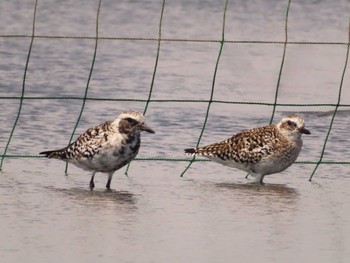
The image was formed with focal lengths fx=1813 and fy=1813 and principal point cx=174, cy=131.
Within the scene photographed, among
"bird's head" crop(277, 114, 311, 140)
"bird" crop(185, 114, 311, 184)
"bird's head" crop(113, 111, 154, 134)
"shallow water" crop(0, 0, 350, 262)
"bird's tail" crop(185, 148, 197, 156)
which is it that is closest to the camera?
"shallow water" crop(0, 0, 350, 262)

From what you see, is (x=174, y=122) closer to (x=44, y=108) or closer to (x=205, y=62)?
(x=44, y=108)

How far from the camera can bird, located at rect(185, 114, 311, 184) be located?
13.8 metres

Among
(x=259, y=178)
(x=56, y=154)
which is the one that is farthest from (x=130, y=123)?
(x=259, y=178)

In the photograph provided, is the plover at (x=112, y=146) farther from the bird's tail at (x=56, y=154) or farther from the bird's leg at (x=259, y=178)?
the bird's leg at (x=259, y=178)

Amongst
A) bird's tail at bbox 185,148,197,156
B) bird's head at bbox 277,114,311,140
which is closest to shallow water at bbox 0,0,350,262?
bird's tail at bbox 185,148,197,156

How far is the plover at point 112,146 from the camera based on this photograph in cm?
1323

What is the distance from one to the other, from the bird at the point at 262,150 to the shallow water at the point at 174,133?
0.58 feet

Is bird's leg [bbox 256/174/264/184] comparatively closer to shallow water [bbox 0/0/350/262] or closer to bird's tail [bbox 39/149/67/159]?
shallow water [bbox 0/0/350/262]

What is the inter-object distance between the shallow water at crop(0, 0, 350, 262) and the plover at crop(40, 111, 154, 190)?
0.18 meters

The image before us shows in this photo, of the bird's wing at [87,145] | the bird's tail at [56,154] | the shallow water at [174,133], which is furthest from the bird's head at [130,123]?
the bird's tail at [56,154]

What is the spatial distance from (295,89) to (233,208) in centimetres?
567

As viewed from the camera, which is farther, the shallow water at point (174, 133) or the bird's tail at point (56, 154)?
the bird's tail at point (56, 154)

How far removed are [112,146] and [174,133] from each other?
227 centimetres

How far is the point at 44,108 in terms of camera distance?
1645 centimetres
